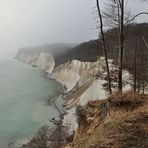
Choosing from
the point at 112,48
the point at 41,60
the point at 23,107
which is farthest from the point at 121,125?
the point at 41,60

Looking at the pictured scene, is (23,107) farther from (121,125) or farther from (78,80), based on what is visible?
(121,125)

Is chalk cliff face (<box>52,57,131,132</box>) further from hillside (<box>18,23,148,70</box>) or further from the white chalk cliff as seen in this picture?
hillside (<box>18,23,148,70</box>)

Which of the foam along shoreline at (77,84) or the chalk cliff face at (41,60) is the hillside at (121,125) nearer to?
the foam along shoreline at (77,84)

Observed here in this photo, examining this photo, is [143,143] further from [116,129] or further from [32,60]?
[32,60]

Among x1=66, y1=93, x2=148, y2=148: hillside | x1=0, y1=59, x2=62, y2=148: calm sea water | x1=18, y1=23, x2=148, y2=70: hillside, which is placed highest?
x1=18, y1=23, x2=148, y2=70: hillside

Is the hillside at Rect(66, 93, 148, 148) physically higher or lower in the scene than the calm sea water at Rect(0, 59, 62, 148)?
higher

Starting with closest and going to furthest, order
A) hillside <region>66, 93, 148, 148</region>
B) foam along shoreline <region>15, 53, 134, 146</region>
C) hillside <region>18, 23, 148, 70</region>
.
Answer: hillside <region>66, 93, 148, 148</region>, hillside <region>18, 23, 148, 70</region>, foam along shoreline <region>15, 53, 134, 146</region>

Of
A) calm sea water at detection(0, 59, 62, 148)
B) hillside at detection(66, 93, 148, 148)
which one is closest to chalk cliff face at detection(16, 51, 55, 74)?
calm sea water at detection(0, 59, 62, 148)

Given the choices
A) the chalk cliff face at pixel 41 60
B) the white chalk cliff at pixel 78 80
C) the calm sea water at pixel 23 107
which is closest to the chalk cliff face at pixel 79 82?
the white chalk cliff at pixel 78 80
